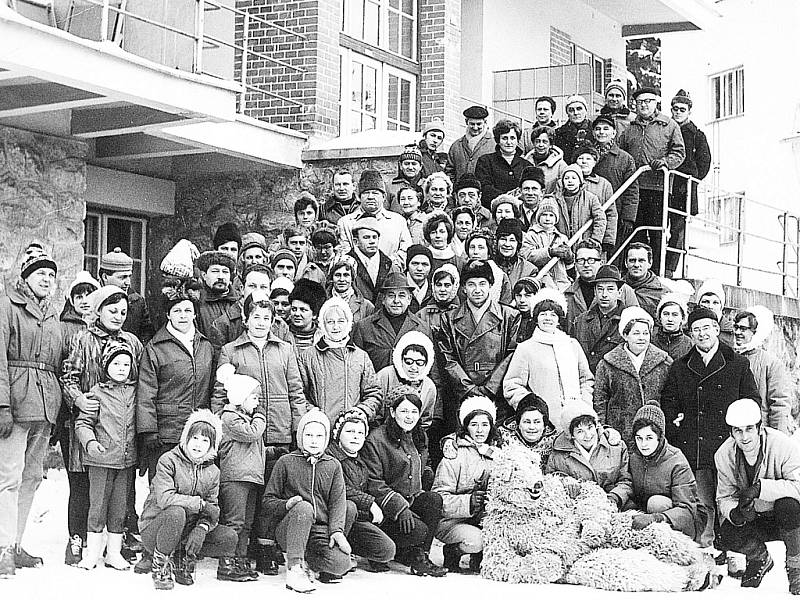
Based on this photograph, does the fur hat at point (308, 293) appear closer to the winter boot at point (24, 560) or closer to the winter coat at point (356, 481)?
the winter coat at point (356, 481)

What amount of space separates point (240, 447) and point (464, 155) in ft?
14.1

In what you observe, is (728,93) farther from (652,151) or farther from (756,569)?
(756,569)

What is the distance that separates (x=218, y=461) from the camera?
648 cm

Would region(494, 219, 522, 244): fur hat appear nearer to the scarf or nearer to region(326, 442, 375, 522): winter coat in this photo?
the scarf

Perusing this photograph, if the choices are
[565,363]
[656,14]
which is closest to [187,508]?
[565,363]

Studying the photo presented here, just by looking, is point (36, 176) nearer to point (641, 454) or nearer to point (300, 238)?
point (300, 238)

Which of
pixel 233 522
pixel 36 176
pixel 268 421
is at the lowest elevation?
pixel 233 522

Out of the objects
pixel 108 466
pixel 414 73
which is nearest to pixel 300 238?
pixel 108 466

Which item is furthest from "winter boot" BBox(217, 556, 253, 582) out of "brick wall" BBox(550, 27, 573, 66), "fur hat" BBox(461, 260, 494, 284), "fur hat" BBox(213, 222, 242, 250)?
"brick wall" BBox(550, 27, 573, 66)

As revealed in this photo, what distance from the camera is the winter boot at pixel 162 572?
5996mm

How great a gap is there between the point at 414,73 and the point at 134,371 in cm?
794

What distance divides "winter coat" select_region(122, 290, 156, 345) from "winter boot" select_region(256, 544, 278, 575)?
5.31 feet

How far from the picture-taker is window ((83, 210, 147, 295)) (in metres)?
11.1

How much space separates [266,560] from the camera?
6551 mm
